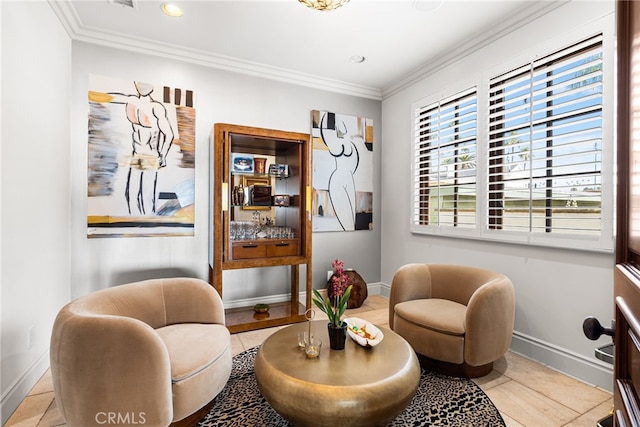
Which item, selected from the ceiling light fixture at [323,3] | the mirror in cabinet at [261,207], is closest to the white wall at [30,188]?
the mirror in cabinet at [261,207]

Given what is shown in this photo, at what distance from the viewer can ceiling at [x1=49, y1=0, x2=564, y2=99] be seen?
8.30ft

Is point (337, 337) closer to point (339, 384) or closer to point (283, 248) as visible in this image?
point (339, 384)

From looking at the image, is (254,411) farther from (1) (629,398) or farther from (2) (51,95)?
(2) (51,95)

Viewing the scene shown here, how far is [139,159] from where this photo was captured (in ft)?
10.2

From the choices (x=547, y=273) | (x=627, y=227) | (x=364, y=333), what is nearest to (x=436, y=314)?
(x=364, y=333)

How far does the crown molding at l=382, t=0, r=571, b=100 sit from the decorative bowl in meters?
2.78

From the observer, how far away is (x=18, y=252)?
1.95 metres

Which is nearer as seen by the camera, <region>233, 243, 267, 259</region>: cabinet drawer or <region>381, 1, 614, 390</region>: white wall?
<region>381, 1, 614, 390</region>: white wall

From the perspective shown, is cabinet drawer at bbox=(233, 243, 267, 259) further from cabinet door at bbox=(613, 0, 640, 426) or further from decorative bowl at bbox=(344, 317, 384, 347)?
cabinet door at bbox=(613, 0, 640, 426)

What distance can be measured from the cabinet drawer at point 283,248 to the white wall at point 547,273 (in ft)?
5.08

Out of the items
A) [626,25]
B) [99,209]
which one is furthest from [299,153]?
[626,25]

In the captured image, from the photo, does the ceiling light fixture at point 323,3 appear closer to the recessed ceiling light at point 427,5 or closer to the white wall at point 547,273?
the recessed ceiling light at point 427,5

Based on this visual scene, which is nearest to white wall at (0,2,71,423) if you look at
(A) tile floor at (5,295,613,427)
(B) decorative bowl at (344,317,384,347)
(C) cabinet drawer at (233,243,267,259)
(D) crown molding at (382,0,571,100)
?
(A) tile floor at (5,295,613,427)

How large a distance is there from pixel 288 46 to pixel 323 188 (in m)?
1.65
